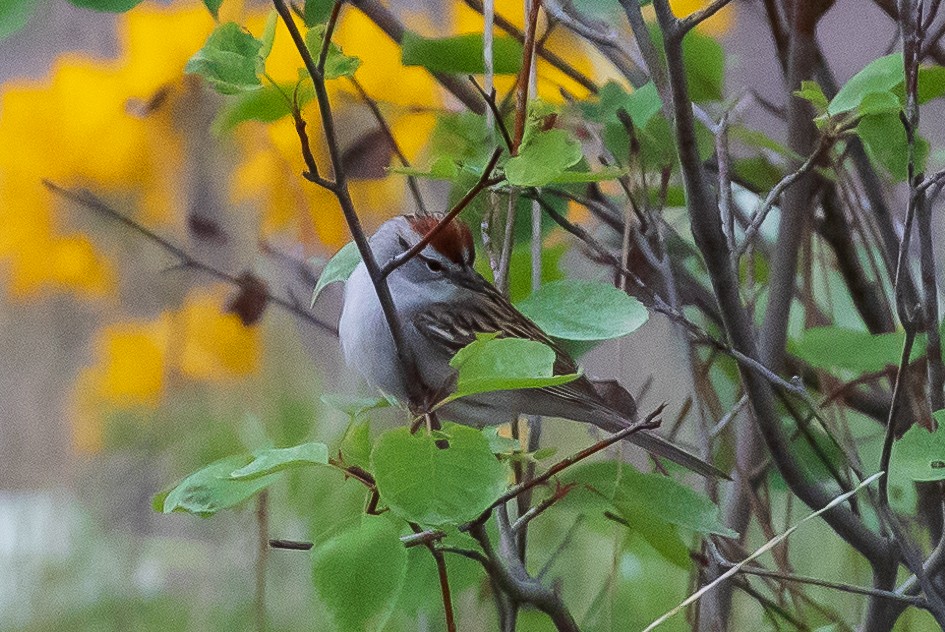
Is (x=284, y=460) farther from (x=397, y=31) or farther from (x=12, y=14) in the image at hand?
(x=397, y=31)

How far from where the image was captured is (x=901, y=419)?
0.65m

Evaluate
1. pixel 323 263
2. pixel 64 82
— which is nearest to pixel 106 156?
pixel 64 82

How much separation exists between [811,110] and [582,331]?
0.30m

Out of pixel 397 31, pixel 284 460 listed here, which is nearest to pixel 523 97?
pixel 284 460

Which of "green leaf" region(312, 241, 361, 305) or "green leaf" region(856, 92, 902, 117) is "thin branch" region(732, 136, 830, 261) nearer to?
"green leaf" region(856, 92, 902, 117)

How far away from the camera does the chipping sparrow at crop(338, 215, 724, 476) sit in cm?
57

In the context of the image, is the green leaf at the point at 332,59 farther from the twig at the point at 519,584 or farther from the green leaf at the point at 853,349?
the green leaf at the point at 853,349

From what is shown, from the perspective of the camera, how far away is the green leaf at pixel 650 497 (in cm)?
40

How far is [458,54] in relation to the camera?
0.51 m

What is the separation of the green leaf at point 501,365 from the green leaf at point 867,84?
0.15 m

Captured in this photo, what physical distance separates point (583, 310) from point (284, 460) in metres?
0.14

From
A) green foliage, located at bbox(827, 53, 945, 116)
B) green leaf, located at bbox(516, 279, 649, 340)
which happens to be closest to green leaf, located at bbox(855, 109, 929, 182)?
green foliage, located at bbox(827, 53, 945, 116)

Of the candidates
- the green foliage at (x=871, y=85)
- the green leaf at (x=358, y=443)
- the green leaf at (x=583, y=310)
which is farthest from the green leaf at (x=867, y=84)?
the green leaf at (x=358, y=443)

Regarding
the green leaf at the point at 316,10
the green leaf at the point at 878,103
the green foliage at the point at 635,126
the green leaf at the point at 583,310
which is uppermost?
the green leaf at the point at 316,10
